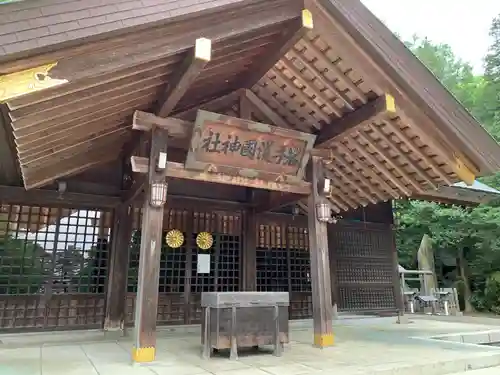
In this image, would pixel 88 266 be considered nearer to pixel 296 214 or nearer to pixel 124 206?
pixel 124 206

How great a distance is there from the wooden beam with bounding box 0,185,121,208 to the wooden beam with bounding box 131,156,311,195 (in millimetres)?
2440

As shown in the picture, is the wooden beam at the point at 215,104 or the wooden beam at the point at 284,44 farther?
the wooden beam at the point at 215,104

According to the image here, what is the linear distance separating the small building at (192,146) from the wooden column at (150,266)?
19mm

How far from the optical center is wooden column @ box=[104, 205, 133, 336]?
6.60m

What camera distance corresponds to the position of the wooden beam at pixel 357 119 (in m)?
4.94

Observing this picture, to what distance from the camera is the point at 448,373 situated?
4367mm

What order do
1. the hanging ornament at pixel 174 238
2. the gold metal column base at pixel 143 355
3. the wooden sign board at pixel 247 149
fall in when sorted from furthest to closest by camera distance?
the hanging ornament at pixel 174 238, the wooden sign board at pixel 247 149, the gold metal column base at pixel 143 355

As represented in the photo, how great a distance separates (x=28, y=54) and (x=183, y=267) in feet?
17.2

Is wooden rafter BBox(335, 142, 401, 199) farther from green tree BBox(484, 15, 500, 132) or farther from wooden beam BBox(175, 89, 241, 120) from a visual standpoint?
green tree BBox(484, 15, 500, 132)

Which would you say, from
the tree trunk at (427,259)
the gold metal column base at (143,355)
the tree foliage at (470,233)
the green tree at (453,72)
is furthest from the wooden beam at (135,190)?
the green tree at (453,72)

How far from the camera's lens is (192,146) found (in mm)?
5109

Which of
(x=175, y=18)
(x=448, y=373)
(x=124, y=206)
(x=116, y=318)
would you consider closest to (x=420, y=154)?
(x=448, y=373)

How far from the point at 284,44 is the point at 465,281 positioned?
1764cm

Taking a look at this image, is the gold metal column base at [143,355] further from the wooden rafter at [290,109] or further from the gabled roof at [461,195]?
the gabled roof at [461,195]
